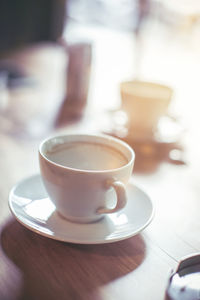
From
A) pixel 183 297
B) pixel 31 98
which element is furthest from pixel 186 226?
pixel 31 98

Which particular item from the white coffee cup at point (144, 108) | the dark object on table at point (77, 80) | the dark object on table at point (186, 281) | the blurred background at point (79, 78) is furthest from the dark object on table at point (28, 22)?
the dark object on table at point (186, 281)

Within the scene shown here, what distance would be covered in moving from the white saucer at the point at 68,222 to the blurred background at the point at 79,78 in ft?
0.54

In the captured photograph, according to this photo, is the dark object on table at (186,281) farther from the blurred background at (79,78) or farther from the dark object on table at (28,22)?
the dark object on table at (28,22)

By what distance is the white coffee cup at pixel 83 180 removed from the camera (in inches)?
14.1

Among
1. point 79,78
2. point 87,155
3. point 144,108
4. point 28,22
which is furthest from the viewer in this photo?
point 28,22

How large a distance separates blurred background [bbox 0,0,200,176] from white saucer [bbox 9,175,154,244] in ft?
0.54

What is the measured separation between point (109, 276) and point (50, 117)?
0.48 m

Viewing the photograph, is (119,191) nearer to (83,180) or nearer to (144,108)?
(83,180)

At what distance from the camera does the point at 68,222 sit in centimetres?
39

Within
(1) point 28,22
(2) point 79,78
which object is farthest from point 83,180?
(1) point 28,22

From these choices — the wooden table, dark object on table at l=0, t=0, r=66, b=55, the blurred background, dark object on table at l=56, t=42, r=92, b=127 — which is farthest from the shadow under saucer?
dark object on table at l=0, t=0, r=66, b=55

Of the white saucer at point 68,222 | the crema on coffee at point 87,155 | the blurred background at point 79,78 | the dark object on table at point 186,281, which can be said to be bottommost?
the blurred background at point 79,78

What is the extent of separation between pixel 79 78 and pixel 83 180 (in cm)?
55

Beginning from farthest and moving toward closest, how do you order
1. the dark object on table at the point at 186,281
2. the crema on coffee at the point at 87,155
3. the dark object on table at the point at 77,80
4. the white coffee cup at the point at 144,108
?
the dark object on table at the point at 77,80 → the white coffee cup at the point at 144,108 → the crema on coffee at the point at 87,155 → the dark object on table at the point at 186,281
